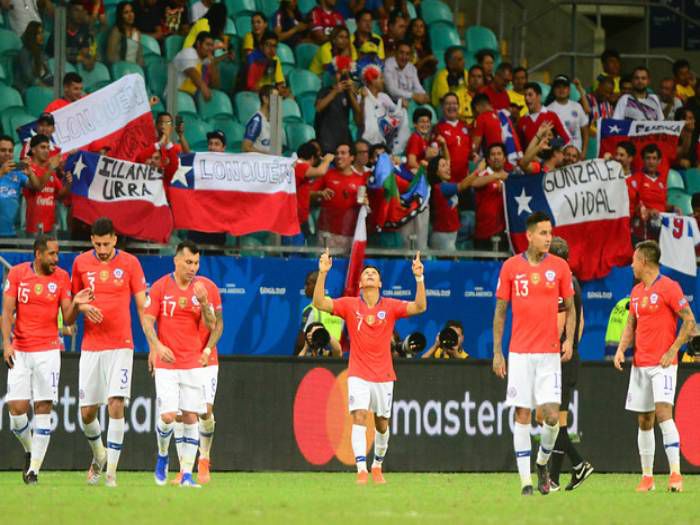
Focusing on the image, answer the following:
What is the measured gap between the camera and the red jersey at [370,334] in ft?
50.6

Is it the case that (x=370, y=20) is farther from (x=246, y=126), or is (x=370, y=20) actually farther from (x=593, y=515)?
(x=593, y=515)


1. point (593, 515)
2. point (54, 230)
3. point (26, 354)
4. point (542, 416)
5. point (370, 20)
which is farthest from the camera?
point (370, 20)

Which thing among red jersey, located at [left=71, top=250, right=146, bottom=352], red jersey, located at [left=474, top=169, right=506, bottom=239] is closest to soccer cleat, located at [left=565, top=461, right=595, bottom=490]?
red jersey, located at [left=71, top=250, right=146, bottom=352]

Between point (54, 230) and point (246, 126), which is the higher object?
point (246, 126)

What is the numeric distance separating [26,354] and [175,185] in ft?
15.4

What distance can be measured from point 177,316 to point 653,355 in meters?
4.48

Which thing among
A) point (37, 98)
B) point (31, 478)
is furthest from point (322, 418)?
point (37, 98)

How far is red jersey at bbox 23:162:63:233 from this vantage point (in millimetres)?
18344

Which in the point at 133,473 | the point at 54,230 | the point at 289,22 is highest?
the point at 289,22

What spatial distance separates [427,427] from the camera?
1812 centimetres

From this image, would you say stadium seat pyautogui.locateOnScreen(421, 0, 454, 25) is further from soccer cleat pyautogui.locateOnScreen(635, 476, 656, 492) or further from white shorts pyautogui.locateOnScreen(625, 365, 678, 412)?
soccer cleat pyautogui.locateOnScreen(635, 476, 656, 492)

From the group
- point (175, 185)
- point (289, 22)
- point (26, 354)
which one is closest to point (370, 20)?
point (289, 22)

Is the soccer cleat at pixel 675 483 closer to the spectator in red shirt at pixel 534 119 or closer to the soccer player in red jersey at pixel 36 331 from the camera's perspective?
the soccer player in red jersey at pixel 36 331

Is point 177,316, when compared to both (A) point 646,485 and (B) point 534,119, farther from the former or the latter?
(B) point 534,119
